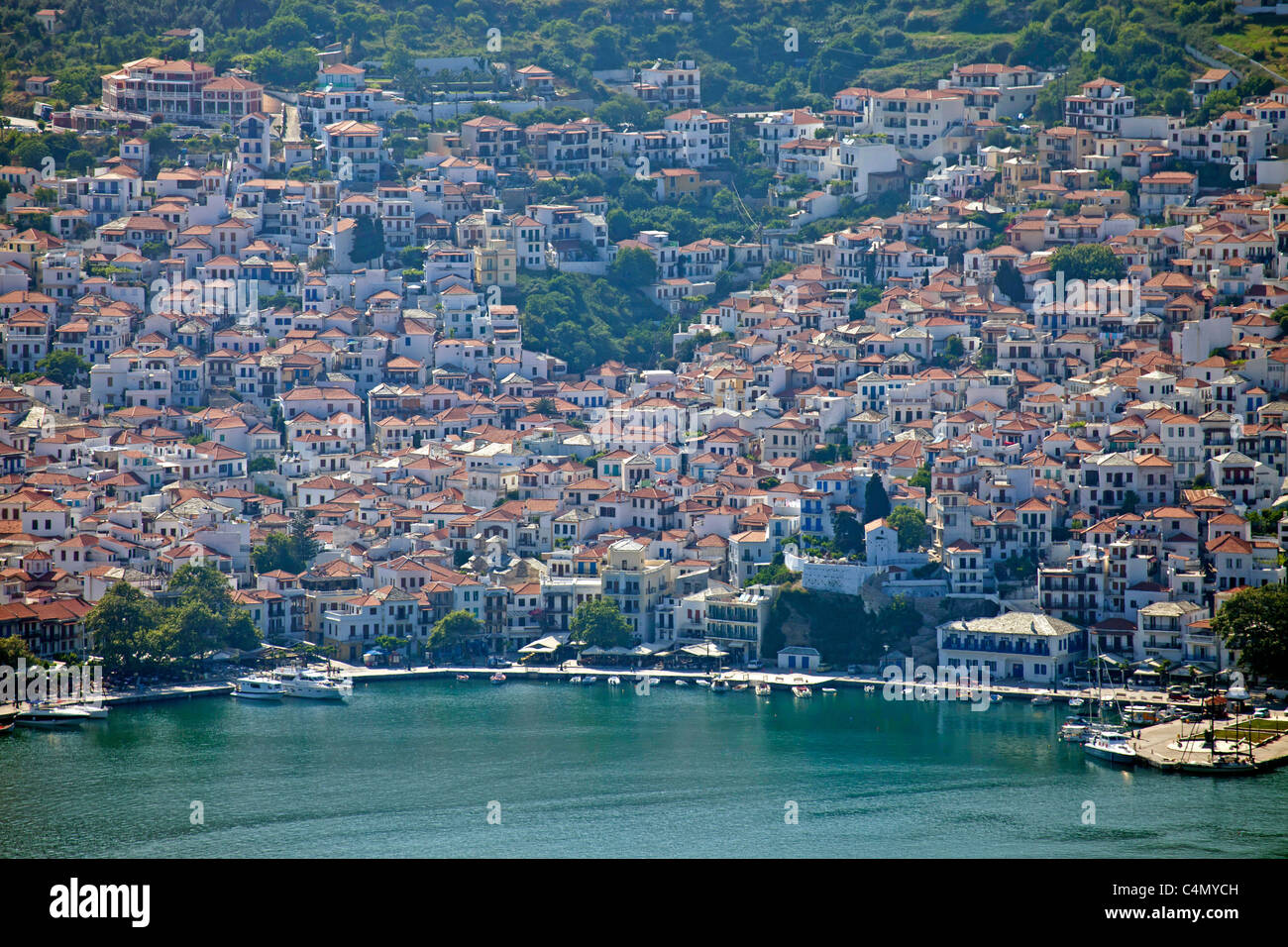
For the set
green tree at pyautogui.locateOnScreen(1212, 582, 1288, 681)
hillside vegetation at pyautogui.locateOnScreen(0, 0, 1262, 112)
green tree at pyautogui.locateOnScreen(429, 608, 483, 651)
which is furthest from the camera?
hillside vegetation at pyautogui.locateOnScreen(0, 0, 1262, 112)

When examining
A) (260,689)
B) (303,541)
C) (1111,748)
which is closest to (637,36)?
(303,541)

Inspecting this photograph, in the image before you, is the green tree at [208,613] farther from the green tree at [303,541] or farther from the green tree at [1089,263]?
the green tree at [1089,263]

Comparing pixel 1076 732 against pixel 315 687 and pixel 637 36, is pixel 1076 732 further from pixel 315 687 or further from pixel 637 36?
pixel 637 36

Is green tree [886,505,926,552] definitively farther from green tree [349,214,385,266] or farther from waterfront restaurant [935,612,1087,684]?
green tree [349,214,385,266]

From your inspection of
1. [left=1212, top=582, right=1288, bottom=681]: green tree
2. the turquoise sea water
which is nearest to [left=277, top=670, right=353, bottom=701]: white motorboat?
the turquoise sea water

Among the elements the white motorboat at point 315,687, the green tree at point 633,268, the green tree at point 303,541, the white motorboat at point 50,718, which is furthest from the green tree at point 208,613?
the green tree at point 633,268
